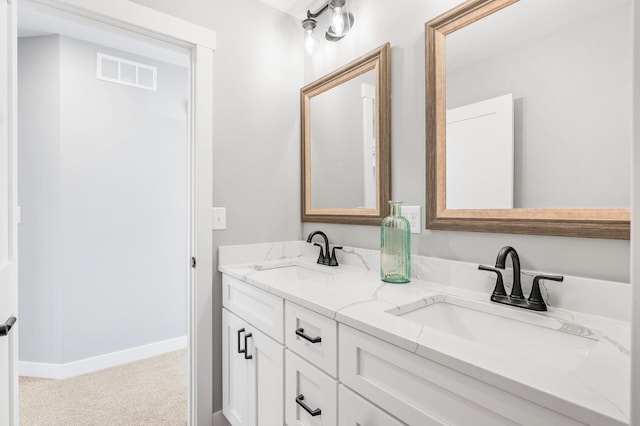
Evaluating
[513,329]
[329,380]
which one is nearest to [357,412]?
[329,380]

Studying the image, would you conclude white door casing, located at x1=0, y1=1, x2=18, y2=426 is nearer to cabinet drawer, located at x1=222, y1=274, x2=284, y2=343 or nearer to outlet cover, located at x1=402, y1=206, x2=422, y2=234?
cabinet drawer, located at x1=222, y1=274, x2=284, y2=343

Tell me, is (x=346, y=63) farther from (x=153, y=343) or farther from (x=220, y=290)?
(x=153, y=343)

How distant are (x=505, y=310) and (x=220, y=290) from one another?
1347 millimetres

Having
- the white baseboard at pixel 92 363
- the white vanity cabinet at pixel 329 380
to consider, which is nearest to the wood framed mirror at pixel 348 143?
the white vanity cabinet at pixel 329 380

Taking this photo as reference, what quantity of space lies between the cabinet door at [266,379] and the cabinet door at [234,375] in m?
0.05

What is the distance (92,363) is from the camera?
2.42m

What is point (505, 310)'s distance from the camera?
3.27ft

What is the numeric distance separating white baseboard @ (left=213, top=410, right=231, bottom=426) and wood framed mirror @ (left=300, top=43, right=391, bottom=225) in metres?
1.15

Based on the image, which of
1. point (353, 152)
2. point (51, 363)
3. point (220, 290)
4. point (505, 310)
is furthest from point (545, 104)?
point (51, 363)

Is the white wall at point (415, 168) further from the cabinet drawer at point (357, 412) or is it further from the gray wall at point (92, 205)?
the gray wall at point (92, 205)

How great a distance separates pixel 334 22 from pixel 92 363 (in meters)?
2.82

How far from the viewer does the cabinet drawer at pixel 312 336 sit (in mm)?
985

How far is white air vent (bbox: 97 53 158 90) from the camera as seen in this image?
2465 millimetres

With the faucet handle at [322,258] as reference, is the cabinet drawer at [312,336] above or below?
below
